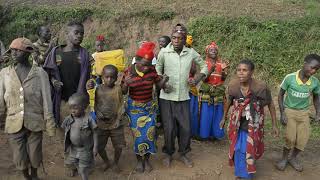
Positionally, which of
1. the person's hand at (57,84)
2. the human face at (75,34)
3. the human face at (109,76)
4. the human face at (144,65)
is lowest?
the person's hand at (57,84)

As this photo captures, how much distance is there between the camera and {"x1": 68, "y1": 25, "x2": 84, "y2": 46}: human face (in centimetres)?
456

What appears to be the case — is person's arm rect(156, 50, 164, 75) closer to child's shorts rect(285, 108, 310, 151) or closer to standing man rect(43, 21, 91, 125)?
standing man rect(43, 21, 91, 125)

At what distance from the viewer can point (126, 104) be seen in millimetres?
4859

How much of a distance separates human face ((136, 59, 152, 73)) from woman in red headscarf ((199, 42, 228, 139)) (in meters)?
1.48

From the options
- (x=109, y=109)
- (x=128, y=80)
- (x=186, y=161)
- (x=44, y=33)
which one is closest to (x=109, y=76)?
(x=128, y=80)

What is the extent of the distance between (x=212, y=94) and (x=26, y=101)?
9.21 feet

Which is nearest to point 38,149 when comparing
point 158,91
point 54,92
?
point 54,92

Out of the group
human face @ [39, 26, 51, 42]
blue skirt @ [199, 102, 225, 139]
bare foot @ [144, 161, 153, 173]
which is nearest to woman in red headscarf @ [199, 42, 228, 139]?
blue skirt @ [199, 102, 225, 139]

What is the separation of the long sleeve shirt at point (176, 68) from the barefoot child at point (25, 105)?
4.88 feet

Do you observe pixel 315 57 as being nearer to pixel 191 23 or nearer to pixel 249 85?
pixel 249 85

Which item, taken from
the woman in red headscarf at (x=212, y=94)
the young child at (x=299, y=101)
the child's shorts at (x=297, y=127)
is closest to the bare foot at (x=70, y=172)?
the woman in red headscarf at (x=212, y=94)

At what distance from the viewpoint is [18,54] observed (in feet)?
13.4

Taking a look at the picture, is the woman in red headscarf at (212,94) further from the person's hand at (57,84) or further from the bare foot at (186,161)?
the person's hand at (57,84)

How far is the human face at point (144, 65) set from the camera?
15.1ft
